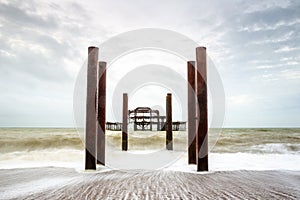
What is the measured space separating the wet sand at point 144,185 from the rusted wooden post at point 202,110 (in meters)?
0.34

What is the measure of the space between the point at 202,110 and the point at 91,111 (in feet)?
6.67

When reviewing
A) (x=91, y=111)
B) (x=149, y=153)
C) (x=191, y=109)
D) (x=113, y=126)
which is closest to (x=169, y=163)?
(x=191, y=109)

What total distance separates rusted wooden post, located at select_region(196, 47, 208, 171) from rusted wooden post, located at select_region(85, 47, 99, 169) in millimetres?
1908

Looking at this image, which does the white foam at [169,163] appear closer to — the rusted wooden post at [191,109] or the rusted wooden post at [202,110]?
the rusted wooden post at [191,109]

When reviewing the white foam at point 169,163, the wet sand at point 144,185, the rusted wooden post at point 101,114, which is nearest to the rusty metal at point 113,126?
the white foam at point 169,163

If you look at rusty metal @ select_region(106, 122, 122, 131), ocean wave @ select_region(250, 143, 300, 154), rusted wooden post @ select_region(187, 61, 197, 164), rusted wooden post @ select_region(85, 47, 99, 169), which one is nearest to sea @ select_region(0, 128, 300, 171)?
ocean wave @ select_region(250, 143, 300, 154)

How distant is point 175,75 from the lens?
9.66m

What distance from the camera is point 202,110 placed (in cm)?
438

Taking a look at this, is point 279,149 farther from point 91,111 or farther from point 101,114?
point 91,111

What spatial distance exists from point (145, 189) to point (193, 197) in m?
0.67

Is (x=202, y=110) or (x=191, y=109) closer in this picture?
(x=202, y=110)

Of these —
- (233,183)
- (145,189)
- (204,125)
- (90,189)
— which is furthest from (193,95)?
(90,189)

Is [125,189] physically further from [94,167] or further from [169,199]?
[94,167]

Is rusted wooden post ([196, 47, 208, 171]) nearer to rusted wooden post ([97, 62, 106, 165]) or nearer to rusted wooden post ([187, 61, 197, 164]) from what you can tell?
rusted wooden post ([187, 61, 197, 164])
